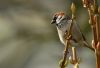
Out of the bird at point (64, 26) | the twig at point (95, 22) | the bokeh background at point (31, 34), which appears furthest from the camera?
the bokeh background at point (31, 34)

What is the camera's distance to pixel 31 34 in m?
5.45

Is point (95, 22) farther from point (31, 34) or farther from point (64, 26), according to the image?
point (31, 34)

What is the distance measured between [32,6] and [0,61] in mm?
824

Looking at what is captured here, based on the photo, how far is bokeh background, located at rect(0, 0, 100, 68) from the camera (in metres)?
5.19

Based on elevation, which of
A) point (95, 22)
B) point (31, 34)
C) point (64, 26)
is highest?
point (95, 22)

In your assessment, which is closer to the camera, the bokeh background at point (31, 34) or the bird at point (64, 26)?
the bird at point (64, 26)

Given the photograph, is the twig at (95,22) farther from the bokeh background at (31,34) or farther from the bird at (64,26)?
the bokeh background at (31,34)

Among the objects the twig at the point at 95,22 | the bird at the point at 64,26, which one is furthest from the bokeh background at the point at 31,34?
the twig at the point at 95,22

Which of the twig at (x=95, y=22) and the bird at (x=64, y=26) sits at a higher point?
the twig at (x=95, y=22)

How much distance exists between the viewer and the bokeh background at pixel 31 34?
204 inches

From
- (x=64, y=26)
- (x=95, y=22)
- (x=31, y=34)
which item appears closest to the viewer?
(x=95, y=22)

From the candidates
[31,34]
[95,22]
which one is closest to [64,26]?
[95,22]

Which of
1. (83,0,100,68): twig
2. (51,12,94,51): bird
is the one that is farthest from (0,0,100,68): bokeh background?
(83,0,100,68): twig

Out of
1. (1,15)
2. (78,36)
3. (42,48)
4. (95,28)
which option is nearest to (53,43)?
(42,48)
